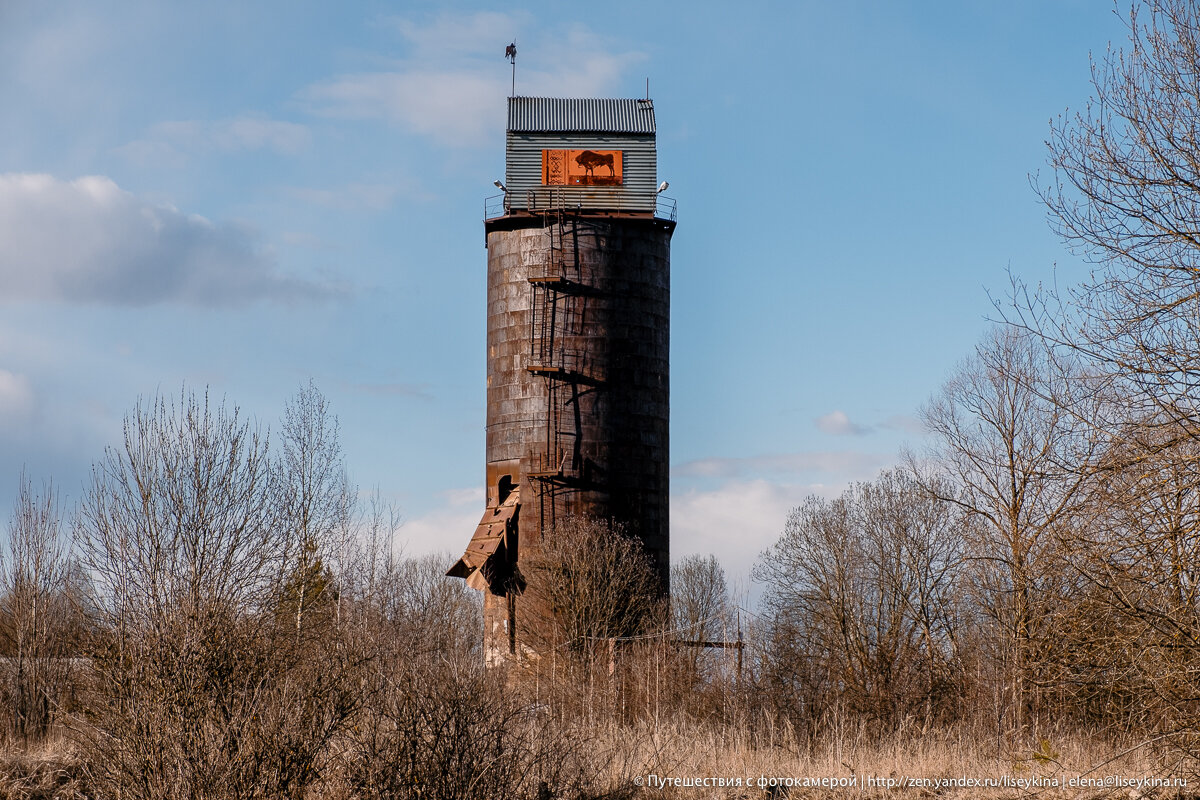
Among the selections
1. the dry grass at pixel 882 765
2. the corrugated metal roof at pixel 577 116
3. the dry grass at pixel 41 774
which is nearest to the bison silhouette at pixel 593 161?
the corrugated metal roof at pixel 577 116

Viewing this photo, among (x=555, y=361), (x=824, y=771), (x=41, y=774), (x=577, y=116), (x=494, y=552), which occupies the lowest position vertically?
(x=41, y=774)

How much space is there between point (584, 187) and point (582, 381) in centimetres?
485

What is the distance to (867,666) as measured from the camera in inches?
1072

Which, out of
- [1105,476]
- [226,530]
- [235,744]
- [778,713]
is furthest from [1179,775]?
[226,530]

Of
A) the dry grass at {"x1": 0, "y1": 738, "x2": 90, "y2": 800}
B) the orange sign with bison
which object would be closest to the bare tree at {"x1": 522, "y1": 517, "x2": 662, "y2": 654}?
the orange sign with bison

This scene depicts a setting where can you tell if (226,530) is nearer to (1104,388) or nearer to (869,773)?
(869,773)

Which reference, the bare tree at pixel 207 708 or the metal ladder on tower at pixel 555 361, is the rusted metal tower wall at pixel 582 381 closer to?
the metal ladder on tower at pixel 555 361

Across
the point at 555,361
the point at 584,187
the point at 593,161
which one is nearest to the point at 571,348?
the point at 555,361

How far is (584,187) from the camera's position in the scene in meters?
27.8

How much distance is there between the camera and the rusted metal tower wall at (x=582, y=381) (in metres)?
26.4

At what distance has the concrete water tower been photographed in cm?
2639

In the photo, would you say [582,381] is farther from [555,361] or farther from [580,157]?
[580,157]

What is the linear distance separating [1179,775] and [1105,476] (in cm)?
326

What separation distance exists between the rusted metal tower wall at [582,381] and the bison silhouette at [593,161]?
1.48 metres
